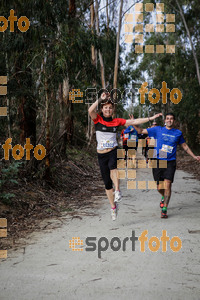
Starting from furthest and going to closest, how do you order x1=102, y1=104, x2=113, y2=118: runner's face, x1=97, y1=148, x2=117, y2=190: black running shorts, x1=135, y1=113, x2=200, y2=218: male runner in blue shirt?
x1=135, y1=113, x2=200, y2=218: male runner in blue shirt < x1=97, y1=148, x2=117, y2=190: black running shorts < x1=102, y1=104, x2=113, y2=118: runner's face

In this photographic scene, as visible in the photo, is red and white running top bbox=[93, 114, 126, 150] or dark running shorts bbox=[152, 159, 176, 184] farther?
dark running shorts bbox=[152, 159, 176, 184]

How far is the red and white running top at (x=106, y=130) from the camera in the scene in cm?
617

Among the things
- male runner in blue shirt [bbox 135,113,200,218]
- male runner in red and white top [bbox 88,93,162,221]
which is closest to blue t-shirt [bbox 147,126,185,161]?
male runner in blue shirt [bbox 135,113,200,218]

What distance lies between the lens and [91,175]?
12.8 meters

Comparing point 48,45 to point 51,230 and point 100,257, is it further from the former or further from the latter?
point 100,257

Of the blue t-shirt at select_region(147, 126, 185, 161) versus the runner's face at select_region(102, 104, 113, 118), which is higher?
the runner's face at select_region(102, 104, 113, 118)


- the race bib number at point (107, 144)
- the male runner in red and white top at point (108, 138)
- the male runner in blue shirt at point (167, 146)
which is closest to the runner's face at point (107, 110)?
the male runner in red and white top at point (108, 138)

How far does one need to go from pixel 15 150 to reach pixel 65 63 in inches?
96.1

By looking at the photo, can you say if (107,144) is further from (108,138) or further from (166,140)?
(166,140)

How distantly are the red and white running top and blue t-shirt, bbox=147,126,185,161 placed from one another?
1.05 m

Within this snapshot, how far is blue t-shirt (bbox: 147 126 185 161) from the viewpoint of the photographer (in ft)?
23.0

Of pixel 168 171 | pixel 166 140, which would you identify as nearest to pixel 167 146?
pixel 166 140

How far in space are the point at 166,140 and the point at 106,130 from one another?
4.75 feet

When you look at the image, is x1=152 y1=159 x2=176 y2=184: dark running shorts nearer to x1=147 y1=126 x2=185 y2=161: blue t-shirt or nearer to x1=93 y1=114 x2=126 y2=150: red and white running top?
x1=147 y1=126 x2=185 y2=161: blue t-shirt
